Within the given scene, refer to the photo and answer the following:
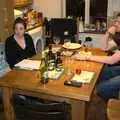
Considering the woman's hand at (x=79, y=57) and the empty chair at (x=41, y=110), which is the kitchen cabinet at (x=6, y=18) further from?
the empty chair at (x=41, y=110)

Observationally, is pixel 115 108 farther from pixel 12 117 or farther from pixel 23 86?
pixel 12 117

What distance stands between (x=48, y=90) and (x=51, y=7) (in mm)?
2855

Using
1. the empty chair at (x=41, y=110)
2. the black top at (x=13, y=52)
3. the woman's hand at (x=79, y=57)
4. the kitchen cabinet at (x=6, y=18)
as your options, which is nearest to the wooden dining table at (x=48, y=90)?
the empty chair at (x=41, y=110)

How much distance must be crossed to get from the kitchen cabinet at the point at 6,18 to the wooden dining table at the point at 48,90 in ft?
4.18

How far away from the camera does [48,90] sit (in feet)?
6.48

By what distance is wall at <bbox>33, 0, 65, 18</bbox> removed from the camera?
4.55 meters

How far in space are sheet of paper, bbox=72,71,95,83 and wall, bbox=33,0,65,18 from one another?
2471 mm

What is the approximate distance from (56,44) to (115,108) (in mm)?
1697

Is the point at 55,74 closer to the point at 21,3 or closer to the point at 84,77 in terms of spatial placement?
the point at 84,77

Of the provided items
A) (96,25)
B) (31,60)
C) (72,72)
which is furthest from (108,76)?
(96,25)

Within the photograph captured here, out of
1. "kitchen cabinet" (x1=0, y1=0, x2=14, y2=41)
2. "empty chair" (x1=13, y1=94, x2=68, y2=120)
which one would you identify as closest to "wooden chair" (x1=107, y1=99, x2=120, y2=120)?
"empty chair" (x1=13, y1=94, x2=68, y2=120)

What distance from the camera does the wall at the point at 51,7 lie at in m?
4.55

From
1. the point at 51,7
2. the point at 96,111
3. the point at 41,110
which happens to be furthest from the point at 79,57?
the point at 51,7

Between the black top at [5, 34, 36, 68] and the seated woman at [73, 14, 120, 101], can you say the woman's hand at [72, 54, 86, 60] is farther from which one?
the black top at [5, 34, 36, 68]
